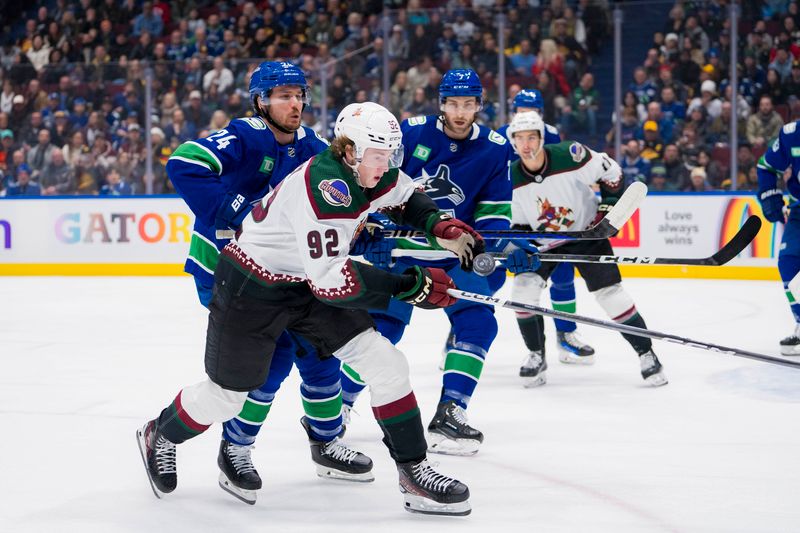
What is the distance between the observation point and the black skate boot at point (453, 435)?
3.42 metres

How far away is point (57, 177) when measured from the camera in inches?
360

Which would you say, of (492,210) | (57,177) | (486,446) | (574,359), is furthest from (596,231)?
(57,177)

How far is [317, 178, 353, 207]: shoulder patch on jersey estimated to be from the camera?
2588mm

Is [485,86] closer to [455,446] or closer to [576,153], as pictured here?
[576,153]

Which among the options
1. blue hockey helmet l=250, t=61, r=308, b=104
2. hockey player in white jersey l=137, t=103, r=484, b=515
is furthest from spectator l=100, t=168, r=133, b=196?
hockey player in white jersey l=137, t=103, r=484, b=515

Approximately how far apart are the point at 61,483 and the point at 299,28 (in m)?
8.87

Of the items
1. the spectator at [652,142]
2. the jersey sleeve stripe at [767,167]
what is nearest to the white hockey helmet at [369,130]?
→ the jersey sleeve stripe at [767,167]

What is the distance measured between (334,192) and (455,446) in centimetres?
117

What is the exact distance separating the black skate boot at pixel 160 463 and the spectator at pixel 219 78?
262 inches

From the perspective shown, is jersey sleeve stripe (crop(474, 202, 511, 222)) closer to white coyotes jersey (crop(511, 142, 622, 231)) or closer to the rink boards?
white coyotes jersey (crop(511, 142, 622, 231))

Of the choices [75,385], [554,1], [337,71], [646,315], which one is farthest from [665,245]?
[75,385]

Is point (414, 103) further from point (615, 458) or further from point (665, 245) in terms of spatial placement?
point (615, 458)

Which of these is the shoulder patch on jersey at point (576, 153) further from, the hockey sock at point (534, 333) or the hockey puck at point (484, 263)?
the hockey puck at point (484, 263)

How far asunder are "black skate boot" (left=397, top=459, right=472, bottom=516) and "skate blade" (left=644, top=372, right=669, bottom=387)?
1.95 m
